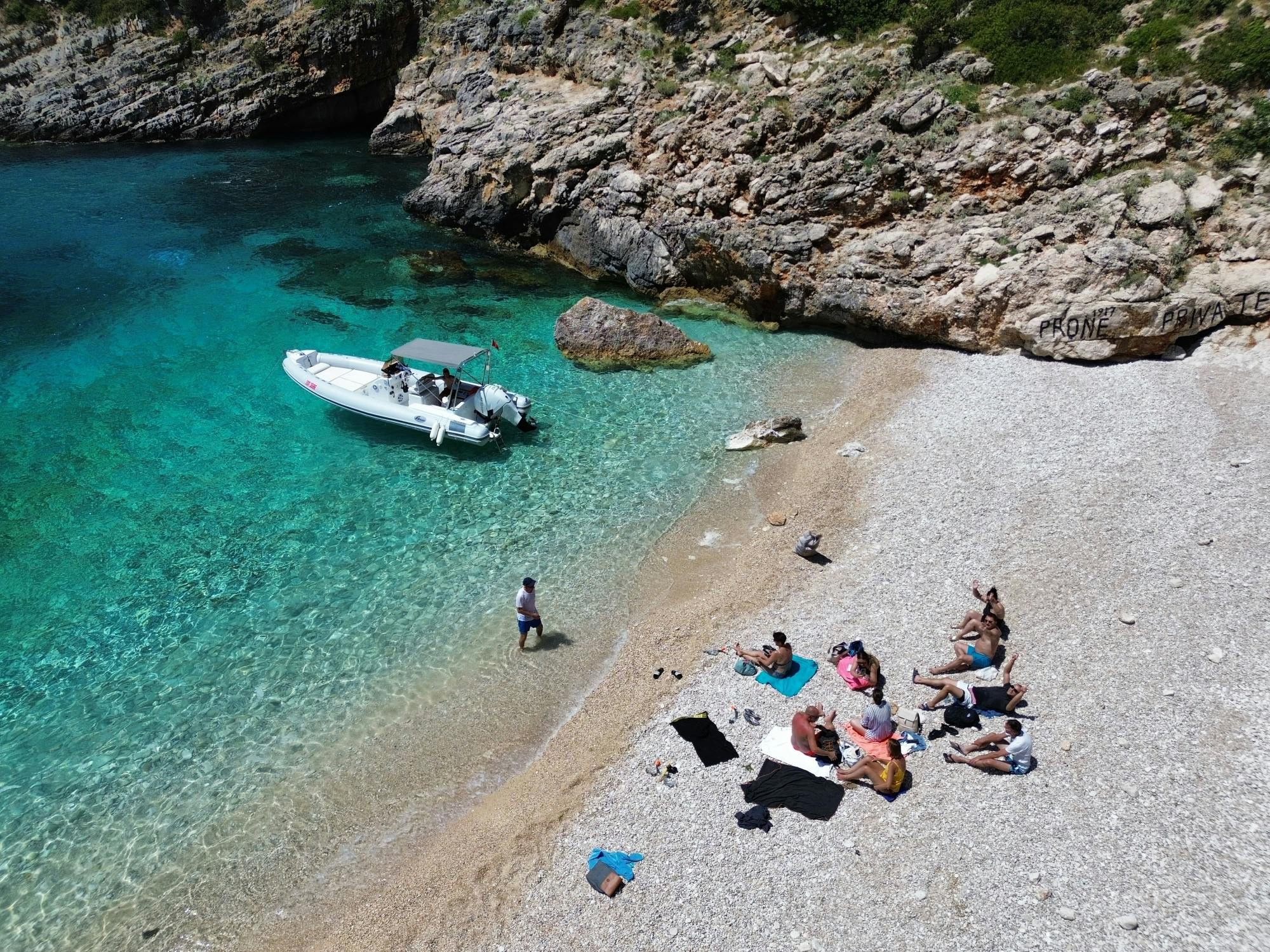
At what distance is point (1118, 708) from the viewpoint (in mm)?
10836

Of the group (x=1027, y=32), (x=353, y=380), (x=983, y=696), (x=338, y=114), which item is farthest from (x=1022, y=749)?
(x=338, y=114)

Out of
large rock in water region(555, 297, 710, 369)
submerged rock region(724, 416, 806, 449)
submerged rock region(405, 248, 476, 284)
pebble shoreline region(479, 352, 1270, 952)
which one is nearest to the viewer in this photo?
pebble shoreline region(479, 352, 1270, 952)

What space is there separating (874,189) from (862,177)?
574mm

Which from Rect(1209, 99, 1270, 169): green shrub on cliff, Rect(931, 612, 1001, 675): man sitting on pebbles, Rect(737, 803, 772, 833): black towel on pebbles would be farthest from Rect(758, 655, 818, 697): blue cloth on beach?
Rect(1209, 99, 1270, 169): green shrub on cliff

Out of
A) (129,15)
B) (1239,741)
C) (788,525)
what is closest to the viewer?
(1239,741)

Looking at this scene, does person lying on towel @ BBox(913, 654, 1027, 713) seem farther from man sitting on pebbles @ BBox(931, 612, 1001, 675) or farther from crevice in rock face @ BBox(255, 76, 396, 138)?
crevice in rock face @ BBox(255, 76, 396, 138)

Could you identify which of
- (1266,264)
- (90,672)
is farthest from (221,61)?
(1266,264)

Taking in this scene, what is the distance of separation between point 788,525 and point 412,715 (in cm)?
845

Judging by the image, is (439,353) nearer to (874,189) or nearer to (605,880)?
(605,880)

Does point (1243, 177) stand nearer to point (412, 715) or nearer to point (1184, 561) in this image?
point (1184, 561)

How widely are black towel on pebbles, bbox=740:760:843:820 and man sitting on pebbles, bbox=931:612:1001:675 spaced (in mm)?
3009

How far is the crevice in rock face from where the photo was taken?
170ft

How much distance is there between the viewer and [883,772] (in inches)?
397

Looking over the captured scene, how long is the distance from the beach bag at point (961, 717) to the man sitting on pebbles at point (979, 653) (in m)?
0.92
